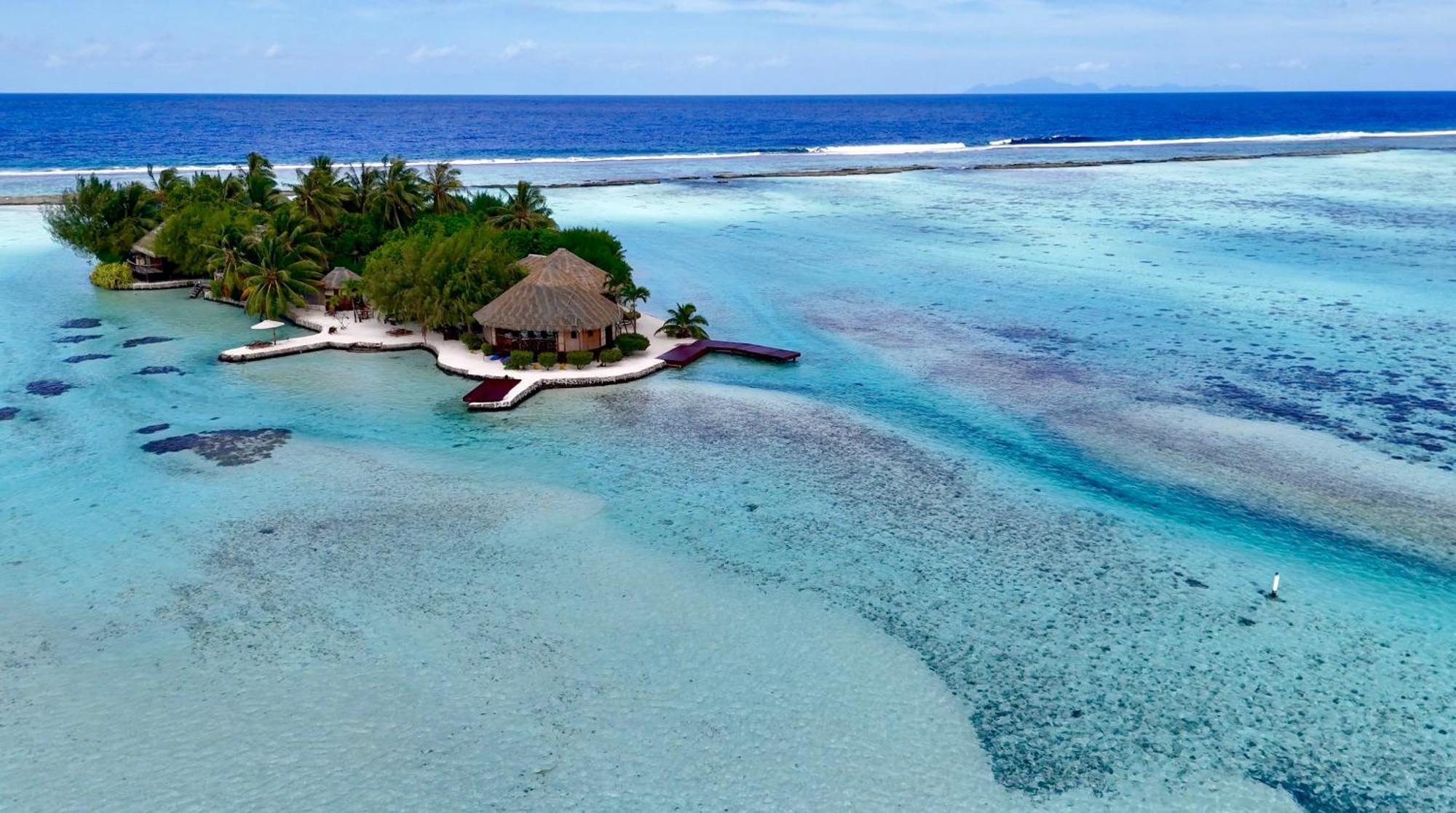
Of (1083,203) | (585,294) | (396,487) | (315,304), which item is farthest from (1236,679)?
(1083,203)

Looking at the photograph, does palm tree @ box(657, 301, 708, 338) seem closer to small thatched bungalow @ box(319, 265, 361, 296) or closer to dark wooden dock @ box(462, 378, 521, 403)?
dark wooden dock @ box(462, 378, 521, 403)

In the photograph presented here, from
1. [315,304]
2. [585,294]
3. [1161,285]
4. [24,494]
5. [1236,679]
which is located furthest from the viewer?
[1161,285]

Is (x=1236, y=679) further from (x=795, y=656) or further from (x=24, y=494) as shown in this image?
(x=24, y=494)

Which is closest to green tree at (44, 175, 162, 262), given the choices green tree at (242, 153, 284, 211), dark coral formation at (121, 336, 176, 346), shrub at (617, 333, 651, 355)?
green tree at (242, 153, 284, 211)

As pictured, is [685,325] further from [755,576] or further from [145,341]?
[145,341]

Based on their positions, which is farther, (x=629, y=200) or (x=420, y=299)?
(x=629, y=200)

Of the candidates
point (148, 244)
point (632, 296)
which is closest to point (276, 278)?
point (148, 244)
